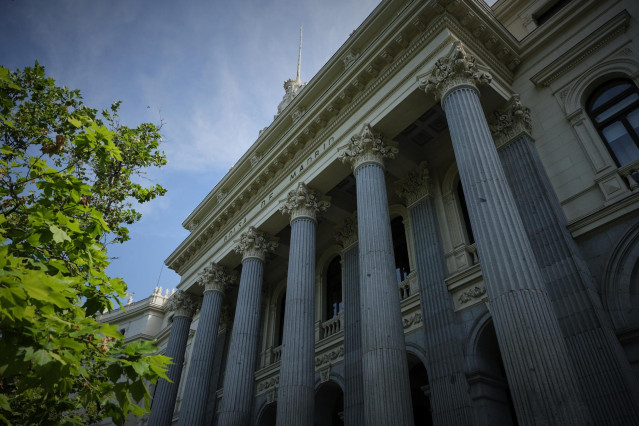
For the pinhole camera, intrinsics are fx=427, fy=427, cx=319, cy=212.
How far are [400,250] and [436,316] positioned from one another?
12.2ft

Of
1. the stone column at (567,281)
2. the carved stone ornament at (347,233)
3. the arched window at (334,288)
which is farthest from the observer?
the arched window at (334,288)

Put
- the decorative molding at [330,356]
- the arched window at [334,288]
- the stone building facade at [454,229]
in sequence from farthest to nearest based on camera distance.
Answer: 1. the arched window at [334,288]
2. the decorative molding at [330,356]
3. the stone building facade at [454,229]

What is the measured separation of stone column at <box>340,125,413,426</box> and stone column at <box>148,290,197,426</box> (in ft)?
30.5

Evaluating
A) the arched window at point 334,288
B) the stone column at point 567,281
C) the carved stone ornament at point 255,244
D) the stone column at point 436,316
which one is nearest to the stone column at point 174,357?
the carved stone ornament at point 255,244

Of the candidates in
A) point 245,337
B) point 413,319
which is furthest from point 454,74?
point 245,337

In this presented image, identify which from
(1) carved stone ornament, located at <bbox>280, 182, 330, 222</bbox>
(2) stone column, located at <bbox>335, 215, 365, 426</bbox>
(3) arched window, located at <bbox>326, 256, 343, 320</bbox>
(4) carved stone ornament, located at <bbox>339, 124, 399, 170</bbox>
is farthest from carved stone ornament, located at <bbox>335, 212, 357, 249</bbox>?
(4) carved stone ornament, located at <bbox>339, 124, 399, 170</bbox>

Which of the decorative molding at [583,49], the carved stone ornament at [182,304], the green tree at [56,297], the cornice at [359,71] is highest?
the cornice at [359,71]

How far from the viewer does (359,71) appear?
44.6ft

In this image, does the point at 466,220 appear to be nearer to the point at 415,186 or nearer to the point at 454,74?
the point at 415,186

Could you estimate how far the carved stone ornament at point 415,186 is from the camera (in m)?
14.3

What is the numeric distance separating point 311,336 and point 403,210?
5828 millimetres

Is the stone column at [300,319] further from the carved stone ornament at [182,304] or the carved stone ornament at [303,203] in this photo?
the carved stone ornament at [182,304]

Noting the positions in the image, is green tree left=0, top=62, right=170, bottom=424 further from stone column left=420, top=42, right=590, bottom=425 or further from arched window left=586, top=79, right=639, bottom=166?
arched window left=586, top=79, right=639, bottom=166

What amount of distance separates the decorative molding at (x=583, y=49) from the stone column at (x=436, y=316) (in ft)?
14.5
